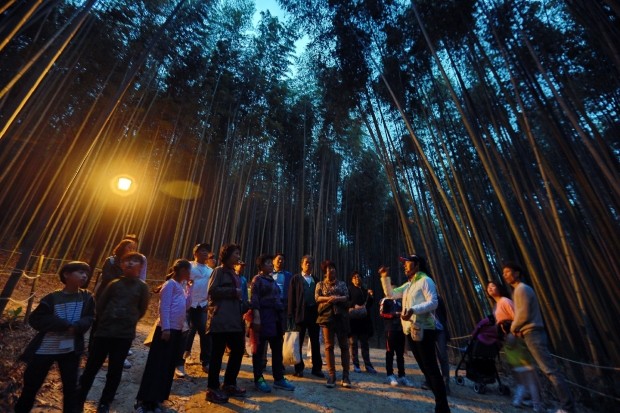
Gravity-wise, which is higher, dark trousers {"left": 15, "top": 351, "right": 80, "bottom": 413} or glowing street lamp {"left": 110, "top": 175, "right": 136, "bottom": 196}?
glowing street lamp {"left": 110, "top": 175, "right": 136, "bottom": 196}

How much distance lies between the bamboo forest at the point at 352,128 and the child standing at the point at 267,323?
4.55 feet

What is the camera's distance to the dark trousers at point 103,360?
1.85 meters

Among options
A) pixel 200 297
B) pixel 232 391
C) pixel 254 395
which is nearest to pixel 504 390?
pixel 254 395

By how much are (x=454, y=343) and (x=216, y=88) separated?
20.3 feet

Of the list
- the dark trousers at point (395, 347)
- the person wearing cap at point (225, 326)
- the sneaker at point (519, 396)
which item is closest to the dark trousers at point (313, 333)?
the dark trousers at point (395, 347)

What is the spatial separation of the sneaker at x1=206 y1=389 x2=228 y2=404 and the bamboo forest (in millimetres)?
1495

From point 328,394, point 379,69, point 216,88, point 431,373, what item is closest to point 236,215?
point 216,88

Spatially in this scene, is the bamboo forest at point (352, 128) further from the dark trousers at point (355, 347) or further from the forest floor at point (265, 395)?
the dark trousers at point (355, 347)

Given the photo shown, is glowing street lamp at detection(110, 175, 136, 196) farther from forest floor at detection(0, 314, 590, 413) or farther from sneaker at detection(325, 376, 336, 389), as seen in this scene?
sneaker at detection(325, 376, 336, 389)

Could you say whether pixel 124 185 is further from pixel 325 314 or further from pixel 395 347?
pixel 395 347

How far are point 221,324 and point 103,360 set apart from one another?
0.72 metres

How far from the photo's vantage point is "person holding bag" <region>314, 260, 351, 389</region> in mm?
2934

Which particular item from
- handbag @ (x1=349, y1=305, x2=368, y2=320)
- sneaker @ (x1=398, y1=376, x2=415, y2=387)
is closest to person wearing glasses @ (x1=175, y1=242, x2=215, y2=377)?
handbag @ (x1=349, y1=305, x2=368, y2=320)

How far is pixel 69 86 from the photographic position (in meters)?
4.57
